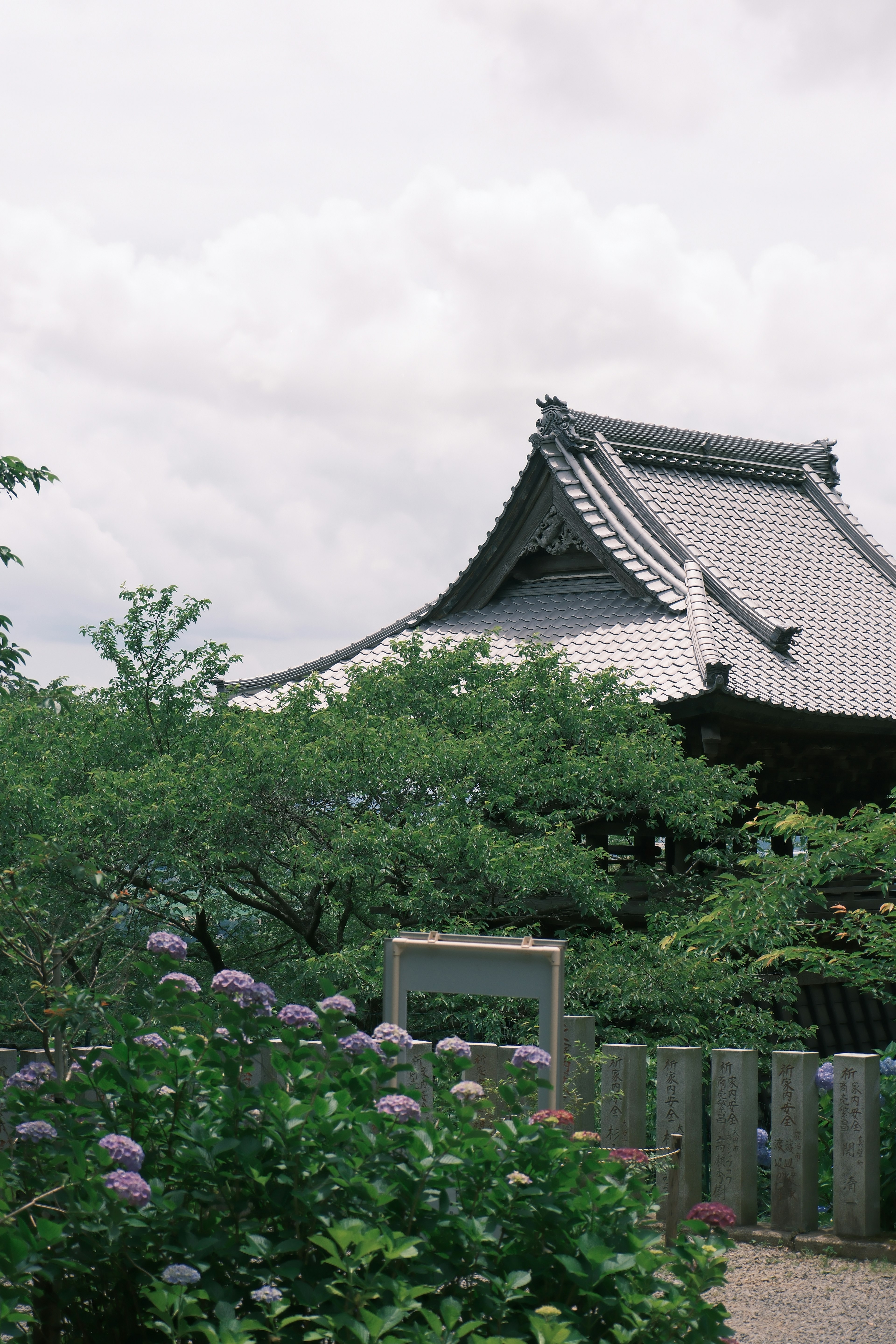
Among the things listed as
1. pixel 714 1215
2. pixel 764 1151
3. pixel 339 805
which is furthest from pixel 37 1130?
pixel 339 805

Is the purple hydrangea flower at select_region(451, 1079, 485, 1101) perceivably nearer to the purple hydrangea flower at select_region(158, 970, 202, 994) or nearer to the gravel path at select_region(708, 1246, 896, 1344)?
the purple hydrangea flower at select_region(158, 970, 202, 994)

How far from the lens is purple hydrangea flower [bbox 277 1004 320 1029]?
3070mm

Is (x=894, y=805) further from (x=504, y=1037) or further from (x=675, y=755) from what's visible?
(x=504, y=1037)

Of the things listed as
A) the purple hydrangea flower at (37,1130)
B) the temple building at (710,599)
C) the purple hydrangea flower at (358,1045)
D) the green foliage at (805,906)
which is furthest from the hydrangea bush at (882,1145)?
the temple building at (710,599)

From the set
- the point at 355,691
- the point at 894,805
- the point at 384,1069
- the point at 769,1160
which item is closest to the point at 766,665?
the point at 894,805

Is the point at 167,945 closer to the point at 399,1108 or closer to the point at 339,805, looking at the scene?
the point at 399,1108

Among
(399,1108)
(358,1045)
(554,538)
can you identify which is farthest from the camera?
(554,538)

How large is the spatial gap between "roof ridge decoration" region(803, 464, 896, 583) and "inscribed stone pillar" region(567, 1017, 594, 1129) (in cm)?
1131

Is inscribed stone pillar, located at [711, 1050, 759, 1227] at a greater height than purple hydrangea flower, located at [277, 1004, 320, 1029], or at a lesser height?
lesser

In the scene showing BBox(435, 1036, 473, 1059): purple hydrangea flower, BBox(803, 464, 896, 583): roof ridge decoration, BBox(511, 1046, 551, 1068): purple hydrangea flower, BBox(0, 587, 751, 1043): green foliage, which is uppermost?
BBox(803, 464, 896, 583): roof ridge decoration

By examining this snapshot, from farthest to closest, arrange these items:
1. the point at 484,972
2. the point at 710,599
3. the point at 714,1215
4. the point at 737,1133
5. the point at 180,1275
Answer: the point at 710,599 → the point at 737,1133 → the point at 484,972 → the point at 714,1215 → the point at 180,1275

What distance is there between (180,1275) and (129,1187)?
7.9 inches

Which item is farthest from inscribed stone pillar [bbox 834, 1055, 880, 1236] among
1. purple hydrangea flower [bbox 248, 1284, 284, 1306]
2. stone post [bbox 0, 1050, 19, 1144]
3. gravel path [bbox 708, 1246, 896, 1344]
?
stone post [bbox 0, 1050, 19, 1144]

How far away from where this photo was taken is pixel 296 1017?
3.08m
